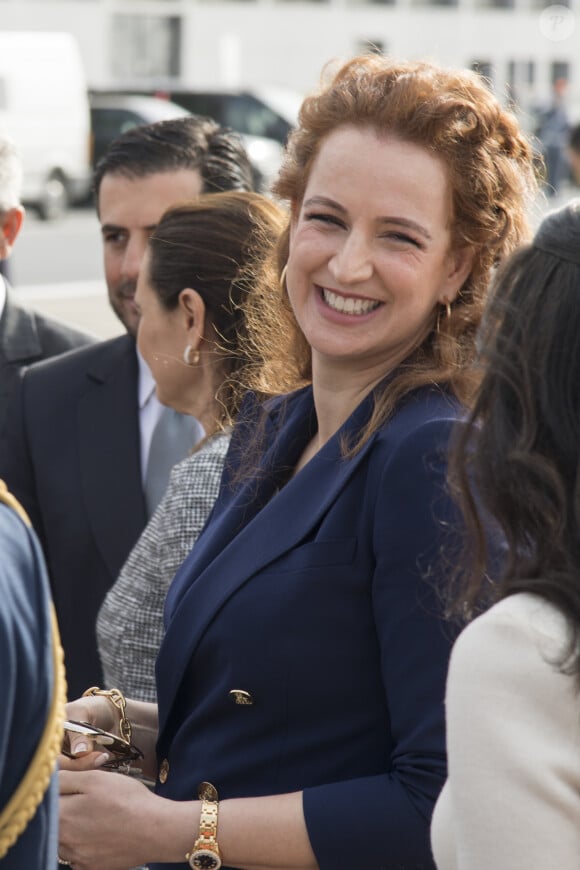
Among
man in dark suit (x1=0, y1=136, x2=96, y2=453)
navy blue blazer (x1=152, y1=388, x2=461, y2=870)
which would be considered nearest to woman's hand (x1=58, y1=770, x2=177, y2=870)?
navy blue blazer (x1=152, y1=388, x2=461, y2=870)

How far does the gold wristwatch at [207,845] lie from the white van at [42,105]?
20.1 m

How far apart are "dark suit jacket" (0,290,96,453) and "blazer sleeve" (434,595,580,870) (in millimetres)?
2331

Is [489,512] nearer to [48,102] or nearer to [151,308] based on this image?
[151,308]

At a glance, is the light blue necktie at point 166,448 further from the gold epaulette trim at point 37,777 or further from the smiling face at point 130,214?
the gold epaulette trim at point 37,777

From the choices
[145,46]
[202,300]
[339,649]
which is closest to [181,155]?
[202,300]

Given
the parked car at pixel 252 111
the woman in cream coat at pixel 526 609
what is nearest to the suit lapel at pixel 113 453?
the woman in cream coat at pixel 526 609

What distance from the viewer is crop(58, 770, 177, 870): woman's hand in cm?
202

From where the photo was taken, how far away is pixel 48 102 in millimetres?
21703

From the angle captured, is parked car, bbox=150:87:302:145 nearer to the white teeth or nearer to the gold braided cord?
the white teeth

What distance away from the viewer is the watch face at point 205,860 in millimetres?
1994

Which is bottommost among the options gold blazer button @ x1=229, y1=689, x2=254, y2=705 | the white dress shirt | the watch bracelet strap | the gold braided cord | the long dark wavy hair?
the white dress shirt

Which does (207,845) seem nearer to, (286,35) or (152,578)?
(152,578)

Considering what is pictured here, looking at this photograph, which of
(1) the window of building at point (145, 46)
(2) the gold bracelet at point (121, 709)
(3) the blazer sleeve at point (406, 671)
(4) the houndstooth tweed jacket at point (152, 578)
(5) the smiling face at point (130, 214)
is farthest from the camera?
(1) the window of building at point (145, 46)

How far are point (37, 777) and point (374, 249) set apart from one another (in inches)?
41.3
